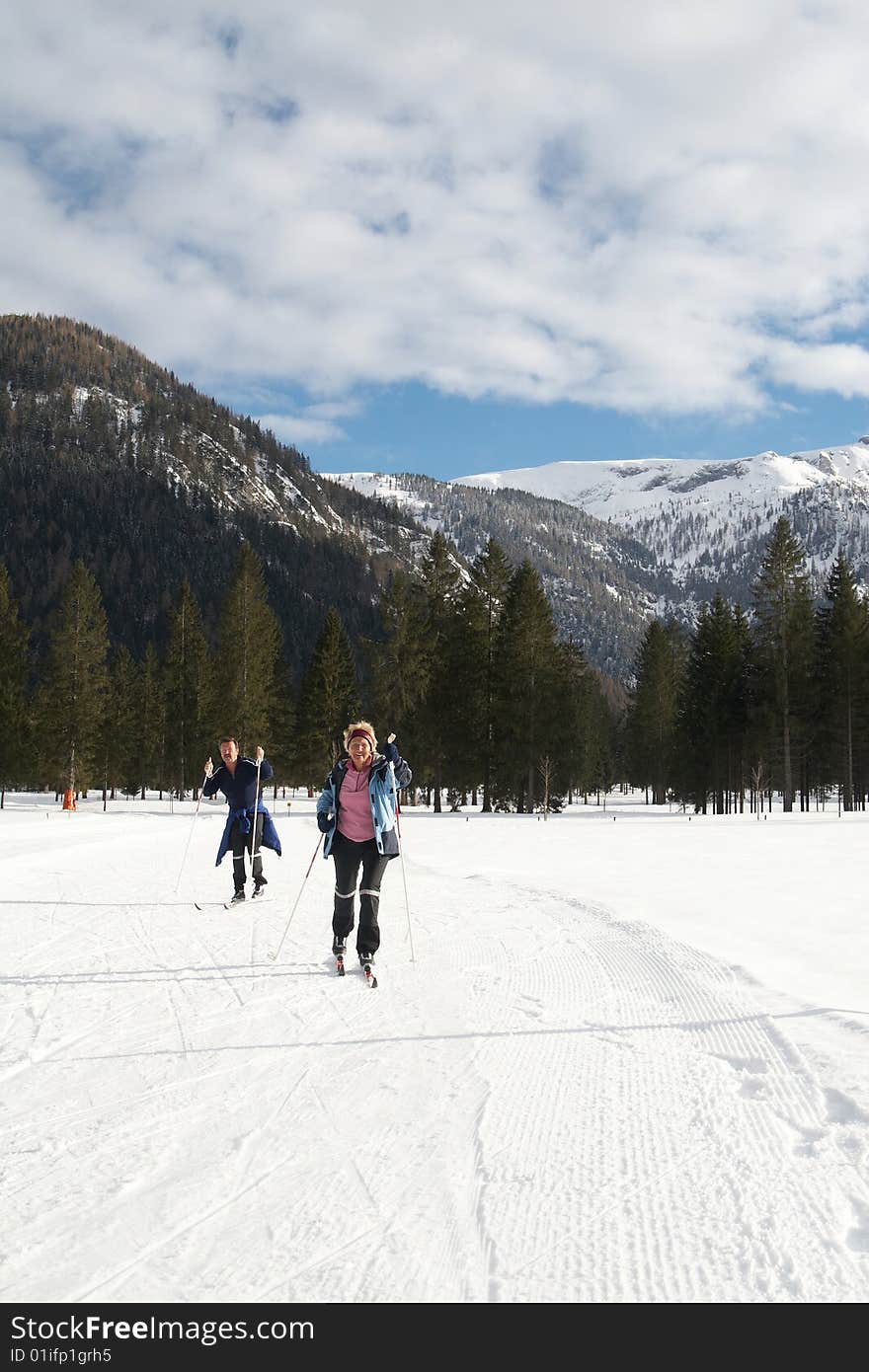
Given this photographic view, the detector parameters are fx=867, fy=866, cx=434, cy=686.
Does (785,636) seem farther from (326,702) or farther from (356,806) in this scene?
(356,806)

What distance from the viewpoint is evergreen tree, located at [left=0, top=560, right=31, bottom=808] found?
52.7 metres

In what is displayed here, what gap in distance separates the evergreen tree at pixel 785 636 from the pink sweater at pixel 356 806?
4093cm

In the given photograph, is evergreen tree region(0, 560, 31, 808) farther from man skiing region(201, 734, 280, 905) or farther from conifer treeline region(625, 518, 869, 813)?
man skiing region(201, 734, 280, 905)

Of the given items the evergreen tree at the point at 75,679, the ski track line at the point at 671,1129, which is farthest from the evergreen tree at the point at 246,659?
the ski track line at the point at 671,1129

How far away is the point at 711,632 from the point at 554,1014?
53479 millimetres

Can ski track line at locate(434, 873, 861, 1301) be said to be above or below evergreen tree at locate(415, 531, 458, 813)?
below

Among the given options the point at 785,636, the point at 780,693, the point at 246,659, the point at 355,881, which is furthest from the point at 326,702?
the point at 355,881

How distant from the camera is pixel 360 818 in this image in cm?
788

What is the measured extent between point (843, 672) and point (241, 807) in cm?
4469

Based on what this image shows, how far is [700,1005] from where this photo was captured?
6441 mm

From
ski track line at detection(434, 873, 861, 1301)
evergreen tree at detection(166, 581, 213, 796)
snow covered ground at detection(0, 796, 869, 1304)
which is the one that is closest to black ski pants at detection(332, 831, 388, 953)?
snow covered ground at detection(0, 796, 869, 1304)

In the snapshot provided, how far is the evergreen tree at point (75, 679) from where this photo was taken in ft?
156

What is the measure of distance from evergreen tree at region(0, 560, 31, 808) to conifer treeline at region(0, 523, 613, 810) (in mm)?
82
